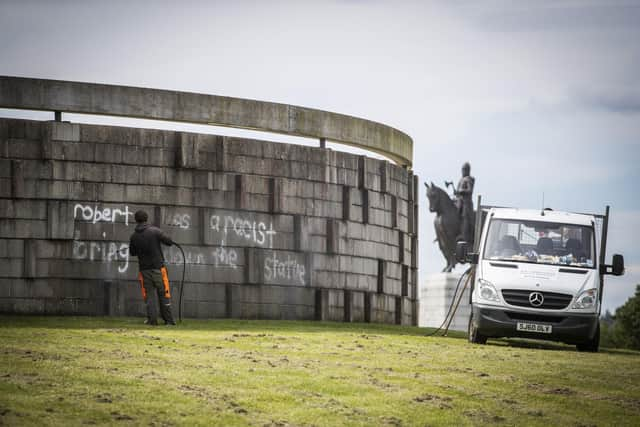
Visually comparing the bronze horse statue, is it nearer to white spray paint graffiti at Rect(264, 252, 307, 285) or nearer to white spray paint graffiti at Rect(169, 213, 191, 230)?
white spray paint graffiti at Rect(264, 252, 307, 285)

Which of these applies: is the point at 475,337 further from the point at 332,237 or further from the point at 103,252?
the point at 103,252

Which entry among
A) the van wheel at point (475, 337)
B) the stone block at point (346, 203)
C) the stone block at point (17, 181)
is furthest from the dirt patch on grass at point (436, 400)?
the stone block at point (346, 203)

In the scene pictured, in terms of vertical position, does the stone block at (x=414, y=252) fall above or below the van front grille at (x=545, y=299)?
above

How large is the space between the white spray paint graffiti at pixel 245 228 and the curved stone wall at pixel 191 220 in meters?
0.02

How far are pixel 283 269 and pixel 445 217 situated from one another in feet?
54.2

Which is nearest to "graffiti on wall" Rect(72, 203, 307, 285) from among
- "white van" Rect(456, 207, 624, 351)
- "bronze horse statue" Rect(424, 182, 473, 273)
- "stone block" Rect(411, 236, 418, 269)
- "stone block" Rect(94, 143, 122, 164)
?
"stone block" Rect(94, 143, 122, 164)

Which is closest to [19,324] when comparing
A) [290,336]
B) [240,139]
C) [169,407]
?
[290,336]

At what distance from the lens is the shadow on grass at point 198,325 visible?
1936 cm

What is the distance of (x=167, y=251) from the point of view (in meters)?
22.9

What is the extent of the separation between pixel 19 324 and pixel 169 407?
26.8 ft

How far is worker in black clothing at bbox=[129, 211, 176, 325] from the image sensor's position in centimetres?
2008

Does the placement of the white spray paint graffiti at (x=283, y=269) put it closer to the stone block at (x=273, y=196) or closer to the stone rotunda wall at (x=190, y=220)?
the stone rotunda wall at (x=190, y=220)

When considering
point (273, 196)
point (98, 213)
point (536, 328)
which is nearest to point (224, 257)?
point (273, 196)

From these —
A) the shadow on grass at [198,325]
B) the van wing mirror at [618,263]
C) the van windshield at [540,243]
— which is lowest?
the shadow on grass at [198,325]
